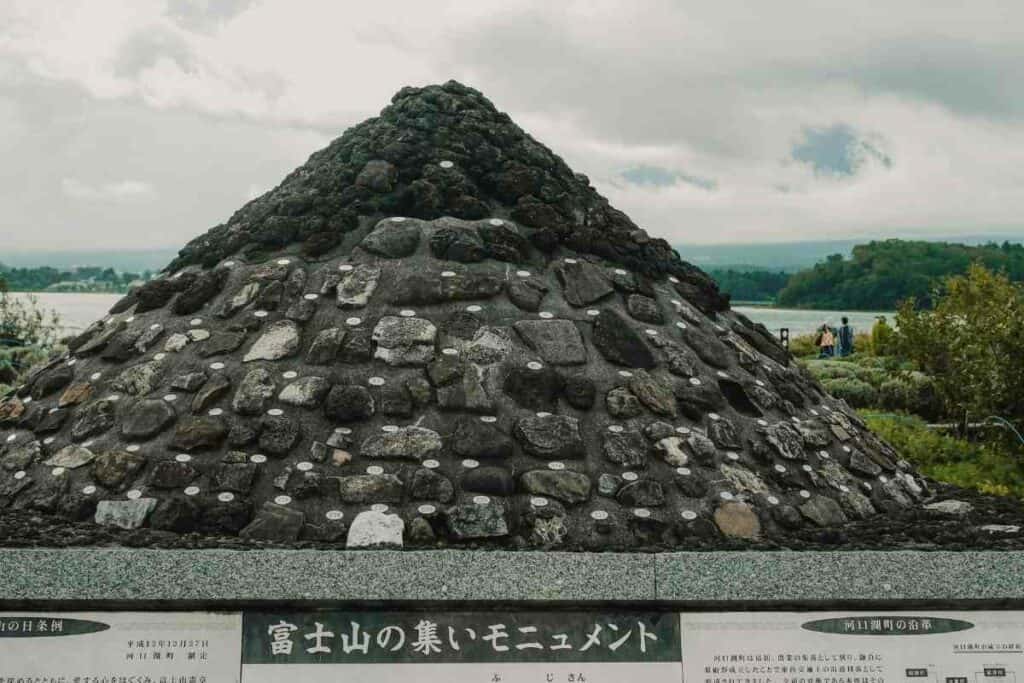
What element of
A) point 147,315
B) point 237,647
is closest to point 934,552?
point 237,647

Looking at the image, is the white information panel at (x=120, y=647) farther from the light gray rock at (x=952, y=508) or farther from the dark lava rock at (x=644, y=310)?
the light gray rock at (x=952, y=508)

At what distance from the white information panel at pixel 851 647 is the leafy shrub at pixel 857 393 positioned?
11366 millimetres

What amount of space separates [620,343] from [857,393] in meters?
9.97

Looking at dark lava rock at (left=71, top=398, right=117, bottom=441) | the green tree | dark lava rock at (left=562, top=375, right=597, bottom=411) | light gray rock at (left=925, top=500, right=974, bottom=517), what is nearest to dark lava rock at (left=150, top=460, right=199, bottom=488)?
dark lava rock at (left=71, top=398, right=117, bottom=441)

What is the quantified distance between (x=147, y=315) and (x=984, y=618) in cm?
565

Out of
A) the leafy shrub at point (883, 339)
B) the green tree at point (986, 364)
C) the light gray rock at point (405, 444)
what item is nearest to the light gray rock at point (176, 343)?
the light gray rock at point (405, 444)

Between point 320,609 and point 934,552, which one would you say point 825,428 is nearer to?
point 934,552

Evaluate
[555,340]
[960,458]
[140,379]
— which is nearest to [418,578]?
[555,340]

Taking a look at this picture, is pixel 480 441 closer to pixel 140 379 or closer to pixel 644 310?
pixel 644 310

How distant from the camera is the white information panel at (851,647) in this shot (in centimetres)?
432

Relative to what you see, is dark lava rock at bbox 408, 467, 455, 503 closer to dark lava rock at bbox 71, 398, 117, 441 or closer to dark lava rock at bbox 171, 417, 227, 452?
dark lava rock at bbox 171, 417, 227, 452

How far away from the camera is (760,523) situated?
6.10 m

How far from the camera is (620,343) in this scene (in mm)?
6945

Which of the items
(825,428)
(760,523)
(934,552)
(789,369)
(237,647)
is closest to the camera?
(237,647)
